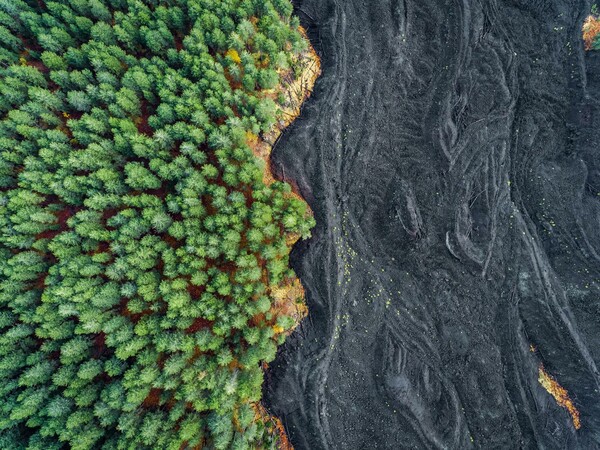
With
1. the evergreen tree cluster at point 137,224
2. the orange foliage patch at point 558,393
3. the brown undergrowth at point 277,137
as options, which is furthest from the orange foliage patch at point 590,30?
the orange foliage patch at point 558,393

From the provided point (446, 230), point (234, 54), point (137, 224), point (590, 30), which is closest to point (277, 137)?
point (234, 54)

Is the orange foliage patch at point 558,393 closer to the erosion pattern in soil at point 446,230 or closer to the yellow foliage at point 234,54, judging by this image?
the erosion pattern in soil at point 446,230

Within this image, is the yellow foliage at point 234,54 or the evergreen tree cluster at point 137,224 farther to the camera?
the yellow foliage at point 234,54

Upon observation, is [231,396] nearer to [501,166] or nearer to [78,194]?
[78,194]

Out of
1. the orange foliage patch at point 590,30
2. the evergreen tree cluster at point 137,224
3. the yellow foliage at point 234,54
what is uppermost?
the orange foliage patch at point 590,30

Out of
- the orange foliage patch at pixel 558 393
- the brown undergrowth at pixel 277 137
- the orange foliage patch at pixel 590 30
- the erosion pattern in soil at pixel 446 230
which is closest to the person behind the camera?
the brown undergrowth at pixel 277 137

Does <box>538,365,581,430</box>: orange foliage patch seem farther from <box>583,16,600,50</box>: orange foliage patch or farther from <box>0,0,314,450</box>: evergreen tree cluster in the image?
<box>583,16,600,50</box>: orange foliage patch

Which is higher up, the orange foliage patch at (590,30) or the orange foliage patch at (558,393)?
the orange foliage patch at (590,30)

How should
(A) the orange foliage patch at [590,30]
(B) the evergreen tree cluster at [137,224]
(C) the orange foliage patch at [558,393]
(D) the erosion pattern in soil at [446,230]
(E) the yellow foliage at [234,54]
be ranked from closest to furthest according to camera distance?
(B) the evergreen tree cluster at [137,224], (E) the yellow foliage at [234,54], (D) the erosion pattern in soil at [446,230], (C) the orange foliage patch at [558,393], (A) the orange foliage patch at [590,30]
